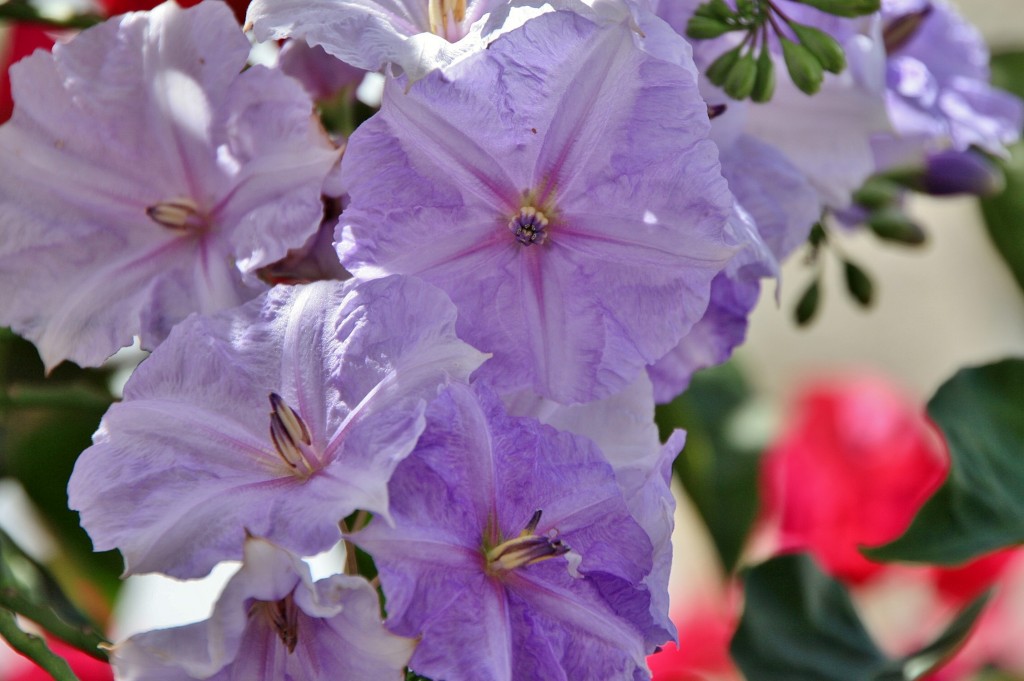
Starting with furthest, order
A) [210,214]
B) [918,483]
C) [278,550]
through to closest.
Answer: [918,483] < [210,214] < [278,550]

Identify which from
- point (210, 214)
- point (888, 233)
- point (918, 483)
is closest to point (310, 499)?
point (210, 214)

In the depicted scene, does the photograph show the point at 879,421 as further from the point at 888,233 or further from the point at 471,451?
the point at 471,451

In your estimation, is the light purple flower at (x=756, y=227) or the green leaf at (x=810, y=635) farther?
the green leaf at (x=810, y=635)

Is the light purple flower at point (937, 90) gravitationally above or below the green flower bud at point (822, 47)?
below

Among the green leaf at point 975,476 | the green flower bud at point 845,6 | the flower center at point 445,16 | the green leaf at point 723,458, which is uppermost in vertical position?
the flower center at point 445,16

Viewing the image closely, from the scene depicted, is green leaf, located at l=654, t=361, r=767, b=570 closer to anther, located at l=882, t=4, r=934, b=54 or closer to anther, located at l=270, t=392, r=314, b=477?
anther, located at l=882, t=4, r=934, b=54

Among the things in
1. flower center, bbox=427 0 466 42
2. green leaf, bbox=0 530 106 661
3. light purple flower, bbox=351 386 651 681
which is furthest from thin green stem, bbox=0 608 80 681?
flower center, bbox=427 0 466 42

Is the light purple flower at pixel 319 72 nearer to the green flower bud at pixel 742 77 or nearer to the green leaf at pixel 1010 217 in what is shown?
the green flower bud at pixel 742 77

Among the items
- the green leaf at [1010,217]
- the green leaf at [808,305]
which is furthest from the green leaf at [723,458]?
the green leaf at [1010,217]
